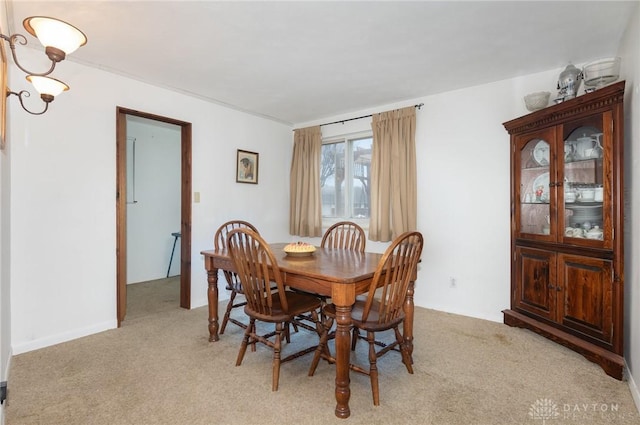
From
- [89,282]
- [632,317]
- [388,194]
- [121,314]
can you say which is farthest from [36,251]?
[632,317]

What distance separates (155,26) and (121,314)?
242 cm

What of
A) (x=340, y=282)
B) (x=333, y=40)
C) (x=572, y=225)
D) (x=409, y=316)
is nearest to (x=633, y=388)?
(x=572, y=225)

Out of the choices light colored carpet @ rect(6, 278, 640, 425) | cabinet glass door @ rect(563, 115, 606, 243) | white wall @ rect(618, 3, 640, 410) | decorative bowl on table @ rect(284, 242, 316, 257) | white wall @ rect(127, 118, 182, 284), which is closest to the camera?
light colored carpet @ rect(6, 278, 640, 425)

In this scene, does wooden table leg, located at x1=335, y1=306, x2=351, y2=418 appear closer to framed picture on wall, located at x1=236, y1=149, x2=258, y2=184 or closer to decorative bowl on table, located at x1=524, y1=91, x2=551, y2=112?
decorative bowl on table, located at x1=524, y1=91, x2=551, y2=112

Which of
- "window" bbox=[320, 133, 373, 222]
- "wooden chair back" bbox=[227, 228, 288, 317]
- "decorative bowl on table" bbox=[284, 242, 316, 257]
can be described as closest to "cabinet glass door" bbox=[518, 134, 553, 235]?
"window" bbox=[320, 133, 373, 222]

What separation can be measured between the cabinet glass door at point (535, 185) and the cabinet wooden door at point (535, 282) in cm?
20

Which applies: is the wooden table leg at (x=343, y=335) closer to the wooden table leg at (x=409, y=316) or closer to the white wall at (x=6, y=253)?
the wooden table leg at (x=409, y=316)

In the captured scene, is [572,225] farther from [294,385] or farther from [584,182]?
[294,385]

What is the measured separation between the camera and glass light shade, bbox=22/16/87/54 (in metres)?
1.40

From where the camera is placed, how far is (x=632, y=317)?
6.63 feet

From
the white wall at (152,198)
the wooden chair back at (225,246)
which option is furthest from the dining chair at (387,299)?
the white wall at (152,198)

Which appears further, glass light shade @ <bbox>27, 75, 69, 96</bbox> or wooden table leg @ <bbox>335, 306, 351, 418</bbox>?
glass light shade @ <bbox>27, 75, 69, 96</bbox>

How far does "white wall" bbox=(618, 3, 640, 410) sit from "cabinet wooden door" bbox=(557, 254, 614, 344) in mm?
116

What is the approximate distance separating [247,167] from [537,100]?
10.2ft
